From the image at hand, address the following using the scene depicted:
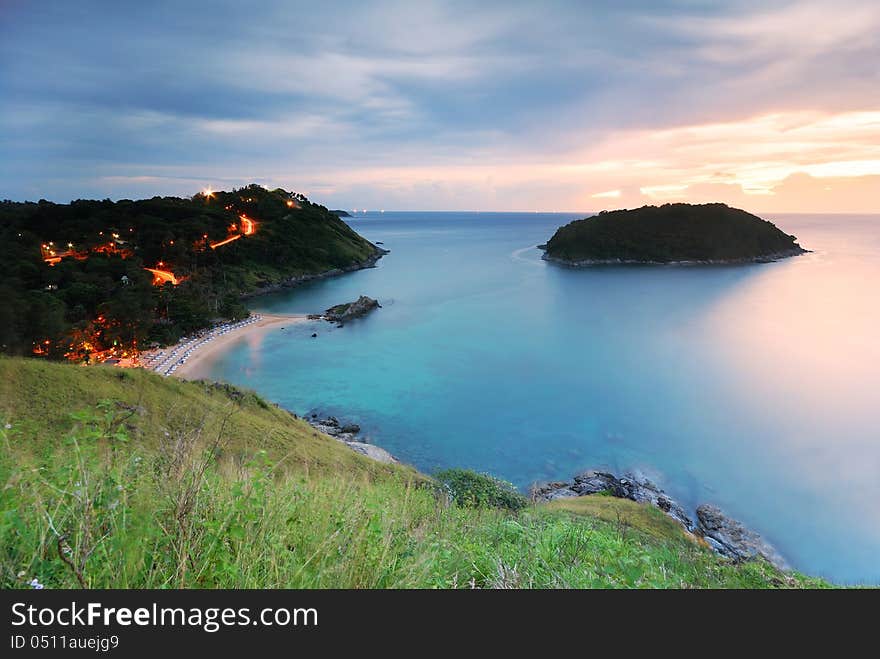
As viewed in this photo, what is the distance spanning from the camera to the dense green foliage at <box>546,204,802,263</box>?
13500cm

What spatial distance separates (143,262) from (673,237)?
468 ft

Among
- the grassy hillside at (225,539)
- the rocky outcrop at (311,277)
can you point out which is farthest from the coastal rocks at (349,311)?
the grassy hillside at (225,539)

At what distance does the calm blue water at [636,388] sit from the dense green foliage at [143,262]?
9.93 meters

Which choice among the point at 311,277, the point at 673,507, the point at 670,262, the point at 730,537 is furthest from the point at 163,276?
the point at 670,262

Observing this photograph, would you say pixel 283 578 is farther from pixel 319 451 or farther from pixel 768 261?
pixel 768 261

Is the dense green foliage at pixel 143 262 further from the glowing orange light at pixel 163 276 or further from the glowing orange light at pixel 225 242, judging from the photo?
the glowing orange light at pixel 163 276

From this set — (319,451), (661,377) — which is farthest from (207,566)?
(661,377)

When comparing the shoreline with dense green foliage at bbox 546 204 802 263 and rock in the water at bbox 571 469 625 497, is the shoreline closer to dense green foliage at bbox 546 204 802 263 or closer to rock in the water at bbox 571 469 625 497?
dense green foliage at bbox 546 204 802 263

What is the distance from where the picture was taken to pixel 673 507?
24.8m

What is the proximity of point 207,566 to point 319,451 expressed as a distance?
17.7 m

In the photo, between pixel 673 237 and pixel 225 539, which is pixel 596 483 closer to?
pixel 225 539

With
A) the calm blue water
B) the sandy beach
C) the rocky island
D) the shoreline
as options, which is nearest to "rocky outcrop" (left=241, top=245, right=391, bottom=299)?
the calm blue water

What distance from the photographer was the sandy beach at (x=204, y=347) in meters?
43.8

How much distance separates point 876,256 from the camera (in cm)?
13575
